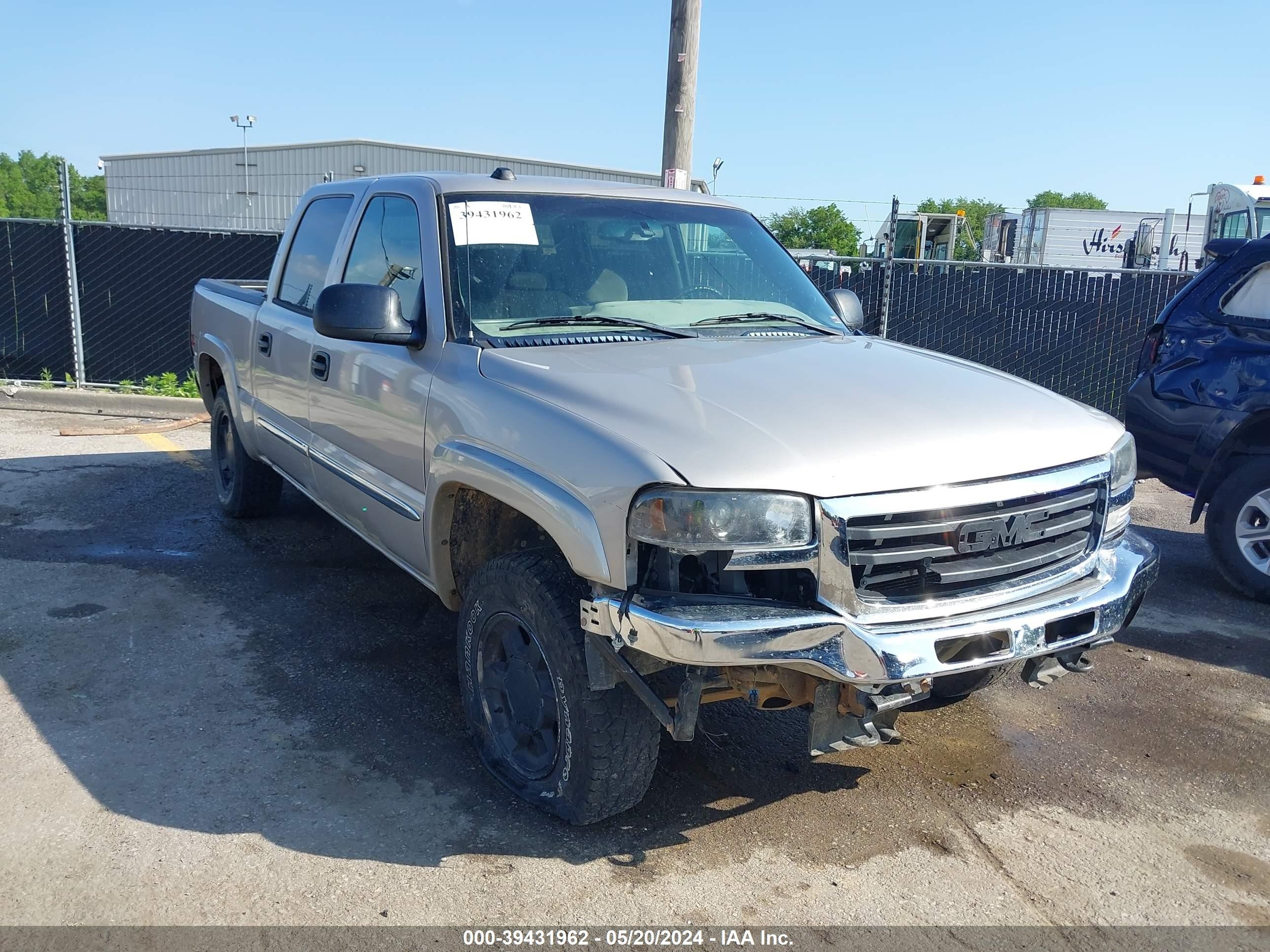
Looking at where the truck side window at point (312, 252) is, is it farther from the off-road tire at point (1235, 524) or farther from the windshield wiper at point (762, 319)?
the off-road tire at point (1235, 524)

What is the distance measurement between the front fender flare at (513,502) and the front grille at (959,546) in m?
0.68

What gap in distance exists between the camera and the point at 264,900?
2840 millimetres

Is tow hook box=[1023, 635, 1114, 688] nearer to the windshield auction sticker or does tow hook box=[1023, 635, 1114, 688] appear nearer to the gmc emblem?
the gmc emblem

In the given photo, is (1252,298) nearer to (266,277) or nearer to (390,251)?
(390,251)

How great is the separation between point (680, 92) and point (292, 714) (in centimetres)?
643

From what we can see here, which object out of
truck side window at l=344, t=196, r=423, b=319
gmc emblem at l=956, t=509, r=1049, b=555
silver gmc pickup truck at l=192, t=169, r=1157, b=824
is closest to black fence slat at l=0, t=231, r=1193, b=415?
truck side window at l=344, t=196, r=423, b=319

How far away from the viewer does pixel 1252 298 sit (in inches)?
226

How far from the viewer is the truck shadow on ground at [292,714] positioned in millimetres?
3242

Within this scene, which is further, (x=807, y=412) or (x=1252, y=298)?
(x=1252, y=298)

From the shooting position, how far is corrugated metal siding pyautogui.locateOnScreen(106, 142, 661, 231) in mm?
22281

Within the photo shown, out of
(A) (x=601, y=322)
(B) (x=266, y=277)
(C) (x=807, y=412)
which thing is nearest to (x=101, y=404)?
(B) (x=266, y=277)

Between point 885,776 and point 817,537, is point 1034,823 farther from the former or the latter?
point 817,537

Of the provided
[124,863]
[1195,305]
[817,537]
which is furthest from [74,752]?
[1195,305]

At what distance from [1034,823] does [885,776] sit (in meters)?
0.49
